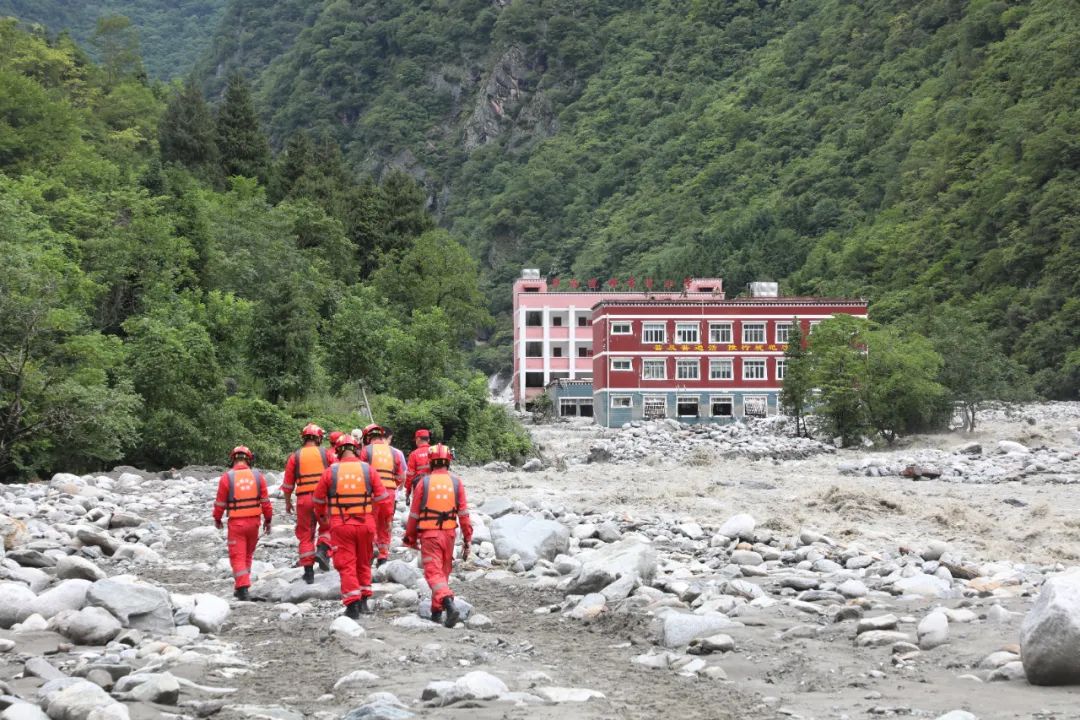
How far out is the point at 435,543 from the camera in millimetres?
11117

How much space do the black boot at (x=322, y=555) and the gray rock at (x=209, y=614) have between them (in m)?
2.24

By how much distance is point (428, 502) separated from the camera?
1122cm

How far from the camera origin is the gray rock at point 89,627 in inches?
398

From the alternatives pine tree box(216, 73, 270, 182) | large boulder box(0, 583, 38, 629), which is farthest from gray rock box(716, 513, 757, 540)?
pine tree box(216, 73, 270, 182)

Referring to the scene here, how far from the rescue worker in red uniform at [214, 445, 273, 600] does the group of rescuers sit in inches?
0.4

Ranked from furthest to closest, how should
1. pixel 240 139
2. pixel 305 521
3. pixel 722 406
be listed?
1. pixel 722 406
2. pixel 240 139
3. pixel 305 521

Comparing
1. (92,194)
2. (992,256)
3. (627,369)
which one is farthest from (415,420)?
(992,256)

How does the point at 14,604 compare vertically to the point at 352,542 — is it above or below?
below

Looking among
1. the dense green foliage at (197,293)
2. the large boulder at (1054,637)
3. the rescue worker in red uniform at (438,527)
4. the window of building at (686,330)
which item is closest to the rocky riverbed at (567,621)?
the large boulder at (1054,637)

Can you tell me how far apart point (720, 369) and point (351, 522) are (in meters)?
60.0

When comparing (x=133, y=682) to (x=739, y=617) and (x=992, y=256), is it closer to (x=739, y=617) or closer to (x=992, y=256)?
(x=739, y=617)

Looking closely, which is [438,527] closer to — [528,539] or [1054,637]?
[528,539]

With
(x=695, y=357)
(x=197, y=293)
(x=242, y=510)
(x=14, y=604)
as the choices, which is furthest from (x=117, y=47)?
(x=14, y=604)

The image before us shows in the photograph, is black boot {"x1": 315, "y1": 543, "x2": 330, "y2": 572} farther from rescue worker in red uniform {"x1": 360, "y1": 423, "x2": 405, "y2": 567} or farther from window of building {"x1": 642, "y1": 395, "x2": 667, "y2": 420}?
window of building {"x1": 642, "y1": 395, "x2": 667, "y2": 420}
